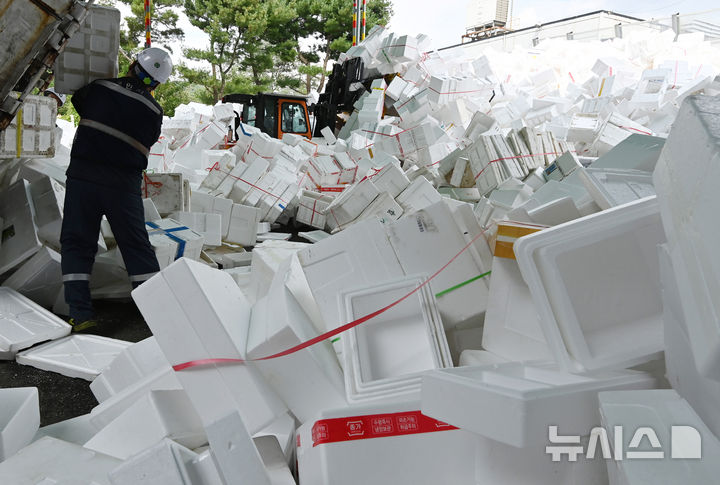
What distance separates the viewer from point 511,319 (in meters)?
2.00

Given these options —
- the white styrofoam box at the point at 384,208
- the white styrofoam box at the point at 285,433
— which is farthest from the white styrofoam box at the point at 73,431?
the white styrofoam box at the point at 384,208

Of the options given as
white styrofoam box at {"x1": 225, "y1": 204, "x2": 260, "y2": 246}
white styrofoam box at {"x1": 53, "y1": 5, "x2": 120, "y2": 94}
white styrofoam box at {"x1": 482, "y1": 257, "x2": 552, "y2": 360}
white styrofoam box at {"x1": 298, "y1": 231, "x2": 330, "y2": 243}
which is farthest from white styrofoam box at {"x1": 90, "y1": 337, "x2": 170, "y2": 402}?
white styrofoam box at {"x1": 298, "y1": 231, "x2": 330, "y2": 243}

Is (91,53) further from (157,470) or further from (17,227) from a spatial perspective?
(157,470)

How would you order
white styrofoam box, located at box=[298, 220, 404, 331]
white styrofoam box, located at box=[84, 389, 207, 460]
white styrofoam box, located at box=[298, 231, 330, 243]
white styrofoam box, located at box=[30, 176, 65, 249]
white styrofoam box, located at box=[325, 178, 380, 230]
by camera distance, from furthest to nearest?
white styrofoam box, located at box=[298, 231, 330, 243] → white styrofoam box, located at box=[325, 178, 380, 230] → white styrofoam box, located at box=[30, 176, 65, 249] → white styrofoam box, located at box=[298, 220, 404, 331] → white styrofoam box, located at box=[84, 389, 207, 460]

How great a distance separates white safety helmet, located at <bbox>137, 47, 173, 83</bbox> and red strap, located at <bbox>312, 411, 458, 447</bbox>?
3.09 m

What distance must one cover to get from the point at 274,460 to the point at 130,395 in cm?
78

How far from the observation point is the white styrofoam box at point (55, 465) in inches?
63.6

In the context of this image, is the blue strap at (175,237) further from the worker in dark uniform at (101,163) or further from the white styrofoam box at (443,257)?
the white styrofoam box at (443,257)

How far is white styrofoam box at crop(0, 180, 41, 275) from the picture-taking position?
3.91 meters

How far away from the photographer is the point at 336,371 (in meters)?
1.98

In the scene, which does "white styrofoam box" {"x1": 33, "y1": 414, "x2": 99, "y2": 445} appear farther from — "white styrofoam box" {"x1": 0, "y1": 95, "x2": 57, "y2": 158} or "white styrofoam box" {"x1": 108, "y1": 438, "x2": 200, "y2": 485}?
"white styrofoam box" {"x1": 0, "y1": 95, "x2": 57, "y2": 158}

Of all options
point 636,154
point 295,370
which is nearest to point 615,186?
point 636,154

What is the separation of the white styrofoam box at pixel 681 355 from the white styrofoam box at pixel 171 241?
12.4ft

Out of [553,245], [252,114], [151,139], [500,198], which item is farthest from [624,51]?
[553,245]
